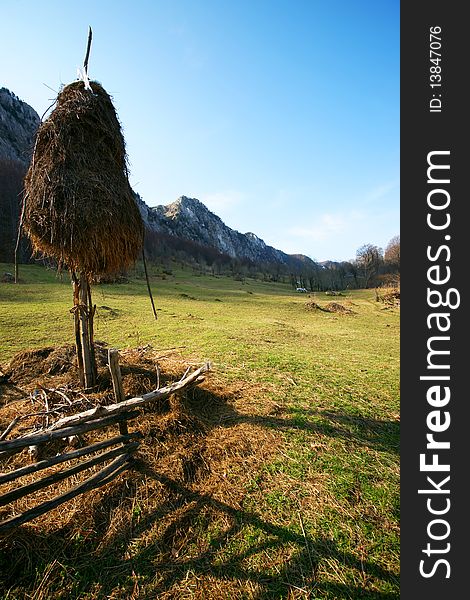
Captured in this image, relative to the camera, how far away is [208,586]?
2.77 metres

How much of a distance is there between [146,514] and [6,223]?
7752 centimetres

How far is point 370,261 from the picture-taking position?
84812 millimetres

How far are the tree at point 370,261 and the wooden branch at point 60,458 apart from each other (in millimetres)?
92337

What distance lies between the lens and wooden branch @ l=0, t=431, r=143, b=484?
10.1ft

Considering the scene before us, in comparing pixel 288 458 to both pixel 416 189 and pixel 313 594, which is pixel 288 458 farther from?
pixel 416 189

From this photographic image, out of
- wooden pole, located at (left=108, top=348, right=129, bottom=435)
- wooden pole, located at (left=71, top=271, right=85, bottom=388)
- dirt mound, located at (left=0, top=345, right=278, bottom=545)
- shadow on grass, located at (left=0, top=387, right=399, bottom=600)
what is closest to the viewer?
shadow on grass, located at (left=0, top=387, right=399, bottom=600)

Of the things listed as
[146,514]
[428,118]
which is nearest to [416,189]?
[428,118]

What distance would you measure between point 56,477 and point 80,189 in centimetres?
426

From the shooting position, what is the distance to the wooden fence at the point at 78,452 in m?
3.12

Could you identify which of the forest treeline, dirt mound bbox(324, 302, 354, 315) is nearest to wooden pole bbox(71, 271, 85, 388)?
dirt mound bbox(324, 302, 354, 315)

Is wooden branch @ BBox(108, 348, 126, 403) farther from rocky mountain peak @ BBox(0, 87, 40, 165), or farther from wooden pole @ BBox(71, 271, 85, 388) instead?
rocky mountain peak @ BBox(0, 87, 40, 165)

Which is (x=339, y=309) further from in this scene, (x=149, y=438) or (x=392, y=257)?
(x=392, y=257)

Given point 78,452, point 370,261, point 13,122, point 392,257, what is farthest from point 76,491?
point 13,122

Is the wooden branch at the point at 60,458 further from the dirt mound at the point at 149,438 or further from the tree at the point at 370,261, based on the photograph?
the tree at the point at 370,261
